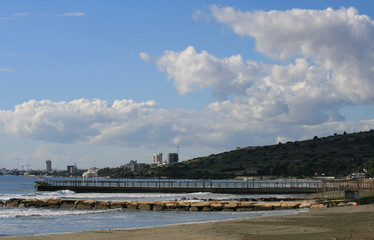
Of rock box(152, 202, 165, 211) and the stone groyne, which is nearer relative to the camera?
the stone groyne

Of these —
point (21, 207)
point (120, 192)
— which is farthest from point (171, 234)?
point (120, 192)

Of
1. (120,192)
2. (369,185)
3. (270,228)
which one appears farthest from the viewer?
(120,192)

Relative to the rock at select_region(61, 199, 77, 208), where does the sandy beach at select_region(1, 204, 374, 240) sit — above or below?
above

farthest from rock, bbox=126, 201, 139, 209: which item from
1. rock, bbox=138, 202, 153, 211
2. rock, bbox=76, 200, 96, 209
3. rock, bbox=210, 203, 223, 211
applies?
rock, bbox=210, 203, 223, 211

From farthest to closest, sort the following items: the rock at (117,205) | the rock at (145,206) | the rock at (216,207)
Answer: the rock at (117,205)
the rock at (145,206)
the rock at (216,207)

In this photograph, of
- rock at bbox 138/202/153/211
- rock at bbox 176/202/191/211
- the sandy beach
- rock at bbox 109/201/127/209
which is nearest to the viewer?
the sandy beach

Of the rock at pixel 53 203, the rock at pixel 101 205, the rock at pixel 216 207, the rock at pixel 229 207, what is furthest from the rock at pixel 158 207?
the rock at pixel 53 203

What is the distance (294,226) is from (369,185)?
116 ft

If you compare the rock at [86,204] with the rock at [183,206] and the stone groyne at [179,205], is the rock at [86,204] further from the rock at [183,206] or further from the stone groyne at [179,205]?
the rock at [183,206]

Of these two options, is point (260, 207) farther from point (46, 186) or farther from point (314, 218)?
point (46, 186)

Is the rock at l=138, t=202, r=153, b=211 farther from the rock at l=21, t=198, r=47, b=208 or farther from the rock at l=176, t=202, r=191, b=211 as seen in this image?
the rock at l=21, t=198, r=47, b=208

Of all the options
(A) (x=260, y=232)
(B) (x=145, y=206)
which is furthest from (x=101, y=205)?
(A) (x=260, y=232)

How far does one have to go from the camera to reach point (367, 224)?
24.3m

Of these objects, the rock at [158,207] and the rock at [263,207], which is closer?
the rock at [263,207]
